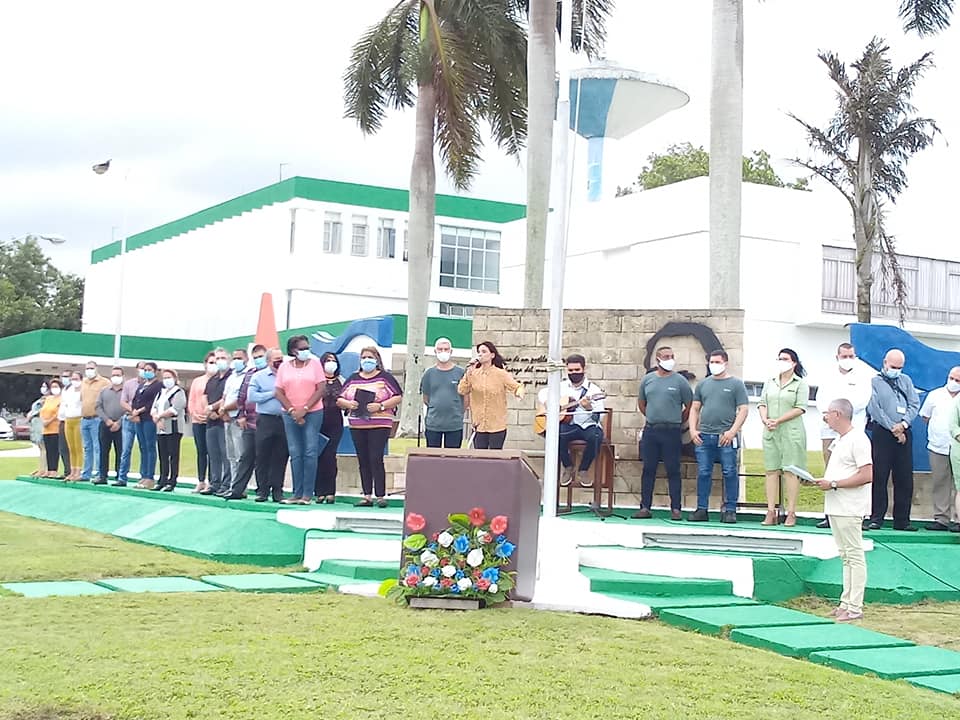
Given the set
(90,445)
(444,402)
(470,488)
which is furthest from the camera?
(90,445)

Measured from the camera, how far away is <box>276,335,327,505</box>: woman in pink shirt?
526 inches

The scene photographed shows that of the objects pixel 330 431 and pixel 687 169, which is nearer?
pixel 330 431

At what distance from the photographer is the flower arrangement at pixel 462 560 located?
8.12 meters

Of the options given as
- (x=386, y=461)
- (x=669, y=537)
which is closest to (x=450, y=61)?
(x=386, y=461)

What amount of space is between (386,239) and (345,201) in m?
2.62

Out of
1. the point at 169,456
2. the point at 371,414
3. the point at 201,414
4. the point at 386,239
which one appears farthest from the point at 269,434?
the point at 386,239

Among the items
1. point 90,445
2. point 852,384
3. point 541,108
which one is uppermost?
point 541,108

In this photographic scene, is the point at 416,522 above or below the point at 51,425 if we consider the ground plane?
below

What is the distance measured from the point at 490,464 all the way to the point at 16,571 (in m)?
4.42

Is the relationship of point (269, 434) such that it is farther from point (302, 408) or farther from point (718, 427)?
point (718, 427)

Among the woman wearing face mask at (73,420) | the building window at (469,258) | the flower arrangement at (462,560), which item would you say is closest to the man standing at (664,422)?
the flower arrangement at (462,560)

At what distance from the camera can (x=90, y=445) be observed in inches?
734

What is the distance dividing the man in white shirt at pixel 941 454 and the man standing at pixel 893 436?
36cm

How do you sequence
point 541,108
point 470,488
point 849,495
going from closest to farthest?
point 470,488, point 849,495, point 541,108
